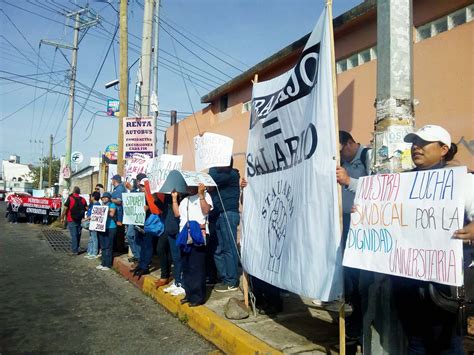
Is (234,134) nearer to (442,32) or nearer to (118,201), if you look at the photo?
(118,201)

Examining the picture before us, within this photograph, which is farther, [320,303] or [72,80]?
[72,80]

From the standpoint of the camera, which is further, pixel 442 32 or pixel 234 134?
pixel 234 134

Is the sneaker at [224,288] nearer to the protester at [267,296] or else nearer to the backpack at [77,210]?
the protester at [267,296]

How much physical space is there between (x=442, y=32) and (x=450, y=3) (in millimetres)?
290

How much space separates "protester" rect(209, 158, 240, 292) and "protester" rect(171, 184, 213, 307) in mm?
539

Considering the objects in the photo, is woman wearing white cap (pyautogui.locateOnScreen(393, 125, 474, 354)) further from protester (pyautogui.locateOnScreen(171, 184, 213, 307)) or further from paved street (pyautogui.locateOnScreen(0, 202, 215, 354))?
protester (pyautogui.locateOnScreen(171, 184, 213, 307))

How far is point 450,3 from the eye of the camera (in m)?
4.63

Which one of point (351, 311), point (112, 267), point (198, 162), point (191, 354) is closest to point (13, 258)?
point (112, 267)

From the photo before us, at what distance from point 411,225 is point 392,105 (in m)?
0.97

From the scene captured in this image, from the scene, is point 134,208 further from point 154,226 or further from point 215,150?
point 215,150

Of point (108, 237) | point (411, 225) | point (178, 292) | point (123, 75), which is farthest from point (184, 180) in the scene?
point (123, 75)

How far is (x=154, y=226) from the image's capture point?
23.3 feet

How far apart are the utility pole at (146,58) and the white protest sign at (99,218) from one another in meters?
2.90

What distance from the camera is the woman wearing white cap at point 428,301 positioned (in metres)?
2.57
